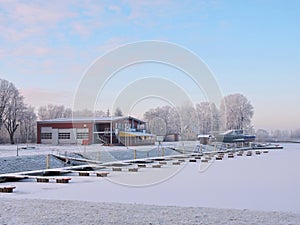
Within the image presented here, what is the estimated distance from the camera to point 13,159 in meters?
20.2

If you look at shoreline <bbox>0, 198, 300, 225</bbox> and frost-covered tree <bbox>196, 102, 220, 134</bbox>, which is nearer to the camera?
shoreline <bbox>0, 198, 300, 225</bbox>

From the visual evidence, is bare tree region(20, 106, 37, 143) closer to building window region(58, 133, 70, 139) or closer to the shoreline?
building window region(58, 133, 70, 139)

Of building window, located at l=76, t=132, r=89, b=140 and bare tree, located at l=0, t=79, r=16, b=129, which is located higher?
bare tree, located at l=0, t=79, r=16, b=129

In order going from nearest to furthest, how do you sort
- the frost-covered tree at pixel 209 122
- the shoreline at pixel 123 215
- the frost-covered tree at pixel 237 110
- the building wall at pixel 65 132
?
the shoreline at pixel 123 215 < the building wall at pixel 65 132 < the frost-covered tree at pixel 209 122 < the frost-covered tree at pixel 237 110

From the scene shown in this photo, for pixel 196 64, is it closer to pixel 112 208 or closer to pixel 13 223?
pixel 112 208

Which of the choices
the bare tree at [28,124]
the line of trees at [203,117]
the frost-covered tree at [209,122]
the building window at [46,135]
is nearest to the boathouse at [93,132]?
the building window at [46,135]

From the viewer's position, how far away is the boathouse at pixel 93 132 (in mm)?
49125

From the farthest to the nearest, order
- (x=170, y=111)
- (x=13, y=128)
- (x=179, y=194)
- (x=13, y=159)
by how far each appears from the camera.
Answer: (x=13, y=128)
(x=170, y=111)
(x=13, y=159)
(x=179, y=194)

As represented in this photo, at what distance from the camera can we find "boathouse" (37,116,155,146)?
49.1 m

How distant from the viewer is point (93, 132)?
4978 centimetres

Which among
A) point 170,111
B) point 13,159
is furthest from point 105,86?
point 170,111

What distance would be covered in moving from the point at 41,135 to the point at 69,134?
179 inches

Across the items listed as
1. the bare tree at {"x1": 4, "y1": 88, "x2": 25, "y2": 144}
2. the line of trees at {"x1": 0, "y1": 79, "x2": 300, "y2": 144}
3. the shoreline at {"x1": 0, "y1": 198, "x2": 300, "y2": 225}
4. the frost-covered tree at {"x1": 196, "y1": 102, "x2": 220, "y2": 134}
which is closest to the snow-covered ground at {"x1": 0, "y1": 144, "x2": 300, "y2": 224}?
the shoreline at {"x1": 0, "y1": 198, "x2": 300, "y2": 225}

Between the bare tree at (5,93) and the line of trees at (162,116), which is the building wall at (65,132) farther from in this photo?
the bare tree at (5,93)
